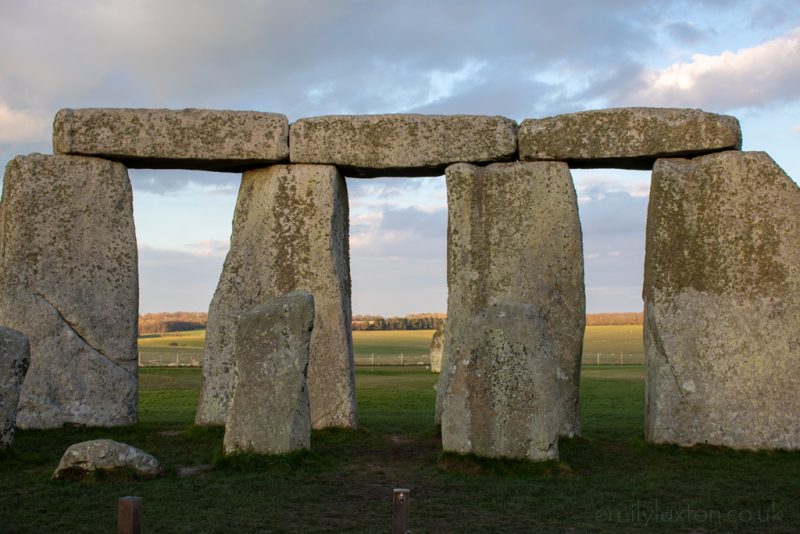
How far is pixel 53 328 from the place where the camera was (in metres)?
14.6

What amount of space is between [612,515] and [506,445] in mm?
1872

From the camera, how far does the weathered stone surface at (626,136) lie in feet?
45.5

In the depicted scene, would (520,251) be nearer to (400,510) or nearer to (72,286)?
(72,286)

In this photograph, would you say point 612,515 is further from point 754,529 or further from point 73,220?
point 73,220

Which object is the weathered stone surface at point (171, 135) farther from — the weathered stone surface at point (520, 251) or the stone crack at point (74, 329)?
the weathered stone surface at point (520, 251)

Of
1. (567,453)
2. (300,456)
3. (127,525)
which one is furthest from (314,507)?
(567,453)

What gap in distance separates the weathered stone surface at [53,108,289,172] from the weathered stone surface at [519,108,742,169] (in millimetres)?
4010

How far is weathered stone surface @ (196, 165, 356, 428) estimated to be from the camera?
583 inches

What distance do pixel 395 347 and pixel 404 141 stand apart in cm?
4024

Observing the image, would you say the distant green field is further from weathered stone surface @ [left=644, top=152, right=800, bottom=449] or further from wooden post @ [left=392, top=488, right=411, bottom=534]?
wooden post @ [left=392, top=488, right=411, bottom=534]

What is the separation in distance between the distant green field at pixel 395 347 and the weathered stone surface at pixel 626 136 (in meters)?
24.0

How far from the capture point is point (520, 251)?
1455 cm

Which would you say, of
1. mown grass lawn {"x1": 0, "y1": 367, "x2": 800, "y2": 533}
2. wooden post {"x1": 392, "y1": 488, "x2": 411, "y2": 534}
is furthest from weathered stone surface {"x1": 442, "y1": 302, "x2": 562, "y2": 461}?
wooden post {"x1": 392, "y1": 488, "x2": 411, "y2": 534}

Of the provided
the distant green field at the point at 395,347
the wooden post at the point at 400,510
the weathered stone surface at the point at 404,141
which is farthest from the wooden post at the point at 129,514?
the distant green field at the point at 395,347
